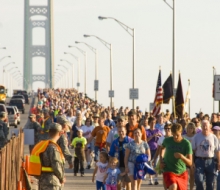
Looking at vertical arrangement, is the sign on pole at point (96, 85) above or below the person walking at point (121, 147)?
above

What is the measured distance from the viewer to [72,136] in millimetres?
23766

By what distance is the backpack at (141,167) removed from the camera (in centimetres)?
1520

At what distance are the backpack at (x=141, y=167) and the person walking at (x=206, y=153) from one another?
84cm

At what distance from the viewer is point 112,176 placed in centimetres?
1532

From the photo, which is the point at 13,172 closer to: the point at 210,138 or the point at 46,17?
the point at 210,138

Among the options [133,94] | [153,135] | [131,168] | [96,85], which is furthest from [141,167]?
[96,85]

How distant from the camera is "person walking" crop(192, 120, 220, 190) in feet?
50.9

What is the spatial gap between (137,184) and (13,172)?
7.11 feet

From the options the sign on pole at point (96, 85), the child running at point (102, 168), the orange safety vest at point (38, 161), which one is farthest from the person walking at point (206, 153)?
the sign on pole at point (96, 85)

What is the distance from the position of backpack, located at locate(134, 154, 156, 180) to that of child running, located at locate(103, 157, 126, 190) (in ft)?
0.71

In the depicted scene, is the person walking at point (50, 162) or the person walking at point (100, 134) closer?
A: the person walking at point (50, 162)

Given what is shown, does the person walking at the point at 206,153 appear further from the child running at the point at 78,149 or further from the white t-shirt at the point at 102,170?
the child running at the point at 78,149

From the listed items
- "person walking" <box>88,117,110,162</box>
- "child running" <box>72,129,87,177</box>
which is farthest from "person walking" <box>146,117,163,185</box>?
"child running" <box>72,129,87,177</box>

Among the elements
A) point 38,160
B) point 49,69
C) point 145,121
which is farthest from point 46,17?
point 38,160
